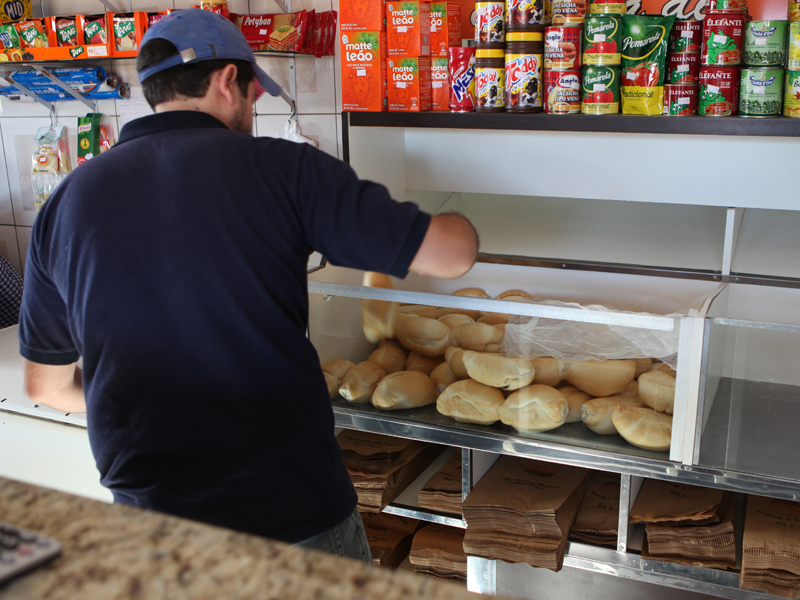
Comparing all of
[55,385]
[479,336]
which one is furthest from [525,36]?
[55,385]

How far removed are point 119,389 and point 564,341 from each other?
0.81m

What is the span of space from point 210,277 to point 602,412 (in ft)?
2.78

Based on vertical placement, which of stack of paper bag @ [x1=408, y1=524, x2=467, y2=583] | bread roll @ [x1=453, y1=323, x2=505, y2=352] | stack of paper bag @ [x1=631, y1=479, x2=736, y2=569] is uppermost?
bread roll @ [x1=453, y1=323, x2=505, y2=352]

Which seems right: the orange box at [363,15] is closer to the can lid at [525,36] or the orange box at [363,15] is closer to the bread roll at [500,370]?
the can lid at [525,36]

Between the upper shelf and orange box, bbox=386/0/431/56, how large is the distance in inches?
6.5

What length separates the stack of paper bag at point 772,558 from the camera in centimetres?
134

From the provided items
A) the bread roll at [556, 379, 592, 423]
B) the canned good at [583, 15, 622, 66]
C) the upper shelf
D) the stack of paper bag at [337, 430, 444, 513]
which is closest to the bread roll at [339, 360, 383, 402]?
the stack of paper bag at [337, 430, 444, 513]

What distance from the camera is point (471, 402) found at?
1.50 meters

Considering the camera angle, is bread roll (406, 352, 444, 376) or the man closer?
the man

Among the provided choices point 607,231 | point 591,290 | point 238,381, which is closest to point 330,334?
point 238,381

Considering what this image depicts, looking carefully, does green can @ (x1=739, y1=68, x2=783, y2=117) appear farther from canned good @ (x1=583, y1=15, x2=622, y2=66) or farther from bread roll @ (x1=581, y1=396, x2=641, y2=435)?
bread roll @ (x1=581, y1=396, x2=641, y2=435)

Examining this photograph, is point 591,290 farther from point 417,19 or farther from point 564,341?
point 417,19

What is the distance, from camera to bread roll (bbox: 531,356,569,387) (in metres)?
1.41

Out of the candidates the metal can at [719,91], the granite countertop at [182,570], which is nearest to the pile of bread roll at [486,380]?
the metal can at [719,91]
